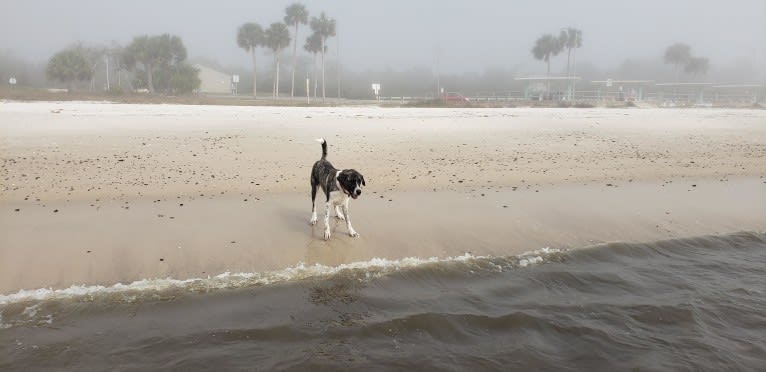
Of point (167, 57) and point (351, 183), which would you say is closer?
point (351, 183)

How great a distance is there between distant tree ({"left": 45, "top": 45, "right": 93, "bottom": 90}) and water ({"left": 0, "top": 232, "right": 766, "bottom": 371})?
78.5 m

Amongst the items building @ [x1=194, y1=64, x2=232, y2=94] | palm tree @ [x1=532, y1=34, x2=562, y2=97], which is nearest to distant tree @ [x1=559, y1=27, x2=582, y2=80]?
palm tree @ [x1=532, y1=34, x2=562, y2=97]

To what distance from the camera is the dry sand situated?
22.1 feet

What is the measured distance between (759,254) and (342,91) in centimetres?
8152

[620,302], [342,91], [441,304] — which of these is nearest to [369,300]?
[441,304]

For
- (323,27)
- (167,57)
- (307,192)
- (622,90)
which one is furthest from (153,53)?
(307,192)

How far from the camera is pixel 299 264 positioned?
6.52 metres

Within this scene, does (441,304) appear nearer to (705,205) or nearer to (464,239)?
(464,239)

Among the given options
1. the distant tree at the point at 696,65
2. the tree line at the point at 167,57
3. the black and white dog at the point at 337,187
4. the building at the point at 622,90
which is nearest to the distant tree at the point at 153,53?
the tree line at the point at 167,57

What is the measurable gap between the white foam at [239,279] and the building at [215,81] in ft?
288

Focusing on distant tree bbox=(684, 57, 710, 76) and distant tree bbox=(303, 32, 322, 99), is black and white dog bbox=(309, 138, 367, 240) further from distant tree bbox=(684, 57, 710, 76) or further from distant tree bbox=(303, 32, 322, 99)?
distant tree bbox=(684, 57, 710, 76)

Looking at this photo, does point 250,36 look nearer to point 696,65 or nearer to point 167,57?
point 167,57

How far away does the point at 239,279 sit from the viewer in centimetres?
601

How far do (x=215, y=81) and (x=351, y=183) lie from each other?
295ft
